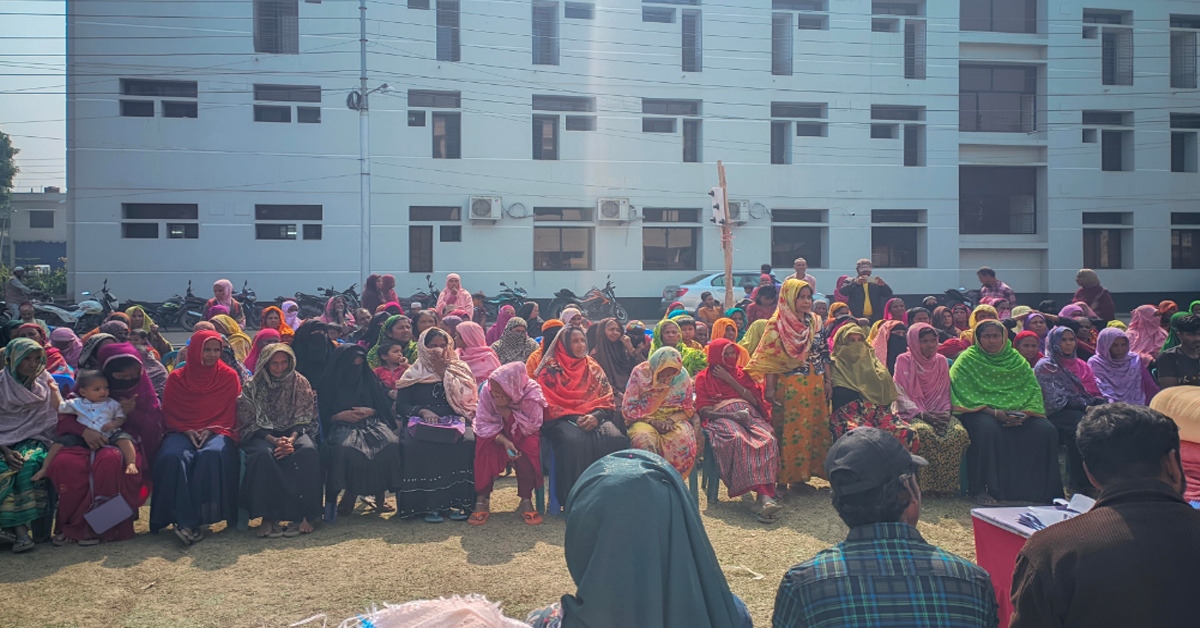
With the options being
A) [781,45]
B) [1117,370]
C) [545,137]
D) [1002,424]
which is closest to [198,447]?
[1002,424]

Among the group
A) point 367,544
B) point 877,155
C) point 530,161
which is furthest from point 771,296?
point 877,155

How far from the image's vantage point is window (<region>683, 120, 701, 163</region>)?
20.4m

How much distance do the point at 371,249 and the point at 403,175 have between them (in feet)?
6.28

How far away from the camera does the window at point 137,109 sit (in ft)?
58.1

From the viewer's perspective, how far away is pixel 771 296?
8125 millimetres

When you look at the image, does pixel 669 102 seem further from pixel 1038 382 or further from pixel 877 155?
pixel 1038 382

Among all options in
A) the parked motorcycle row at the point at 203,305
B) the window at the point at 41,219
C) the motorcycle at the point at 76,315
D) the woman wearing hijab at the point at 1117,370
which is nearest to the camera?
the woman wearing hijab at the point at 1117,370

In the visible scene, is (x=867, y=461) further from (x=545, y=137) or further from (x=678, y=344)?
(x=545, y=137)

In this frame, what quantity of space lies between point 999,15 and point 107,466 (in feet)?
77.8

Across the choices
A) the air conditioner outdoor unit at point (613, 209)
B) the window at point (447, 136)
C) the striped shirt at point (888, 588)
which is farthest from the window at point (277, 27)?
the striped shirt at point (888, 588)

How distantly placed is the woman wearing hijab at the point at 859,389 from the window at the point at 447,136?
14.8 meters

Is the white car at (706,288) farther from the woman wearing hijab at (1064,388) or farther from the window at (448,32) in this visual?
the woman wearing hijab at (1064,388)

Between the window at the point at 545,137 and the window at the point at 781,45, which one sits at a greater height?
the window at the point at 781,45

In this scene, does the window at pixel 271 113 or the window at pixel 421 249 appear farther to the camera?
the window at pixel 421 249
